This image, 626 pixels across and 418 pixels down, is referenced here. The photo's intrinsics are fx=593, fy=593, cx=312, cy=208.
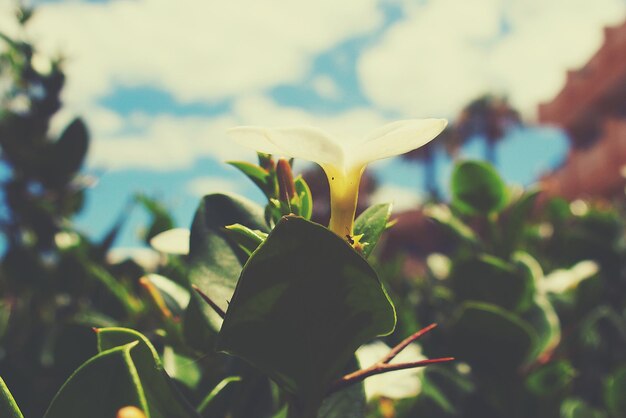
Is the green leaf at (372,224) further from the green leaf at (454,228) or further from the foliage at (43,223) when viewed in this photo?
the foliage at (43,223)

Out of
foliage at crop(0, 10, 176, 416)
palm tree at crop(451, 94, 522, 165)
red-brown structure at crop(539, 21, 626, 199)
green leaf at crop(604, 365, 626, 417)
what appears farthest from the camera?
palm tree at crop(451, 94, 522, 165)

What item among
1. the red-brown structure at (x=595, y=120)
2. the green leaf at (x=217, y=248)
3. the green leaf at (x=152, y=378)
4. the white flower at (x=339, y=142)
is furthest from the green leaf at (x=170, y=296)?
the red-brown structure at (x=595, y=120)

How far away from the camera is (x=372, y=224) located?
0.71 m

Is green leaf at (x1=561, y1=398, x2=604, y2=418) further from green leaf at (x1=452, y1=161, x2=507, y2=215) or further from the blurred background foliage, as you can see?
green leaf at (x1=452, y1=161, x2=507, y2=215)

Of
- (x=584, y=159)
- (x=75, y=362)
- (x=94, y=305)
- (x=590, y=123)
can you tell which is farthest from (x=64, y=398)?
(x=590, y=123)

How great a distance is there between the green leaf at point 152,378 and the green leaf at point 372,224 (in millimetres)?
250

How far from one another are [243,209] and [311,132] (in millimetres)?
243

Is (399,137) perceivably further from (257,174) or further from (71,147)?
(71,147)

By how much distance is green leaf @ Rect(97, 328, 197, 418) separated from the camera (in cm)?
60

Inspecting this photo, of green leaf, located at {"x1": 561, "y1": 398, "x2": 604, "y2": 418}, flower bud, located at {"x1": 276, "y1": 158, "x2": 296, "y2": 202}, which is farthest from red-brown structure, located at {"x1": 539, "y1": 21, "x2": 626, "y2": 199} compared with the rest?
flower bud, located at {"x1": 276, "y1": 158, "x2": 296, "y2": 202}

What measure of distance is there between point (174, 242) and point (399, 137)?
1.31 ft

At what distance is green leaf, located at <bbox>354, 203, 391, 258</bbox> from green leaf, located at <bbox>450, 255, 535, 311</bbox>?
23.2 inches

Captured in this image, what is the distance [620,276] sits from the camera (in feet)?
6.28

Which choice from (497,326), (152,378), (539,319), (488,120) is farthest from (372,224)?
(488,120)
